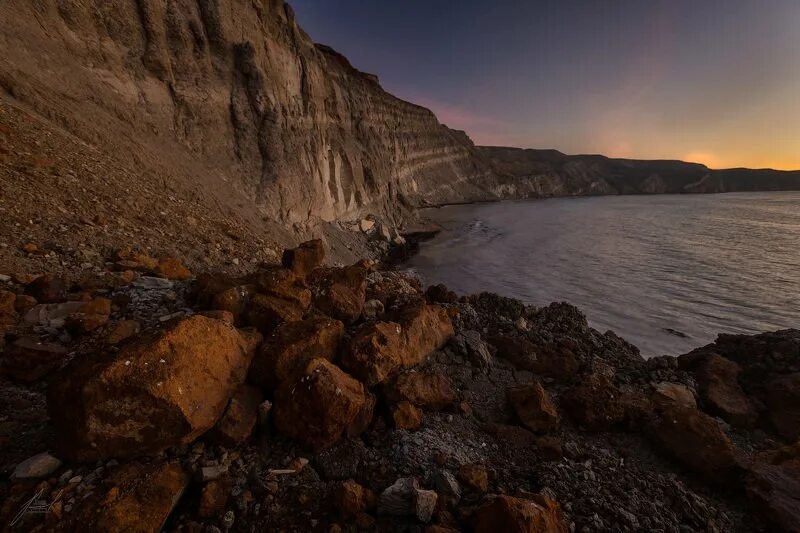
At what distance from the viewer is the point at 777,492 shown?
3.40 m

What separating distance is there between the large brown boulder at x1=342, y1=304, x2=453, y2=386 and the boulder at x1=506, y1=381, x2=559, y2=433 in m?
1.33

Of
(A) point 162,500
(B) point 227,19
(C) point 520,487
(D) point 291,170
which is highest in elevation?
(B) point 227,19

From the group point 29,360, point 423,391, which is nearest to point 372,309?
point 423,391

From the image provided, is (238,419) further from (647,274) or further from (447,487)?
(647,274)

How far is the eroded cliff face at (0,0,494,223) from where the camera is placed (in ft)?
30.0

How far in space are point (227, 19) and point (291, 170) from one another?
633cm

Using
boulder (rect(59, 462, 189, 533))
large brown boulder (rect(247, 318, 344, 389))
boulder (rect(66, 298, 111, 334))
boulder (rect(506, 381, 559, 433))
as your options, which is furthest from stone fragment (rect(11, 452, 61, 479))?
boulder (rect(506, 381, 559, 433))

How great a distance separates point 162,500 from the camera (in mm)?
2449

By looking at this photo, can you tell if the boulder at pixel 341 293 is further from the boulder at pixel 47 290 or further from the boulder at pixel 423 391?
the boulder at pixel 47 290

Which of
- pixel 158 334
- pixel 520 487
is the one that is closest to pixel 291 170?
pixel 158 334

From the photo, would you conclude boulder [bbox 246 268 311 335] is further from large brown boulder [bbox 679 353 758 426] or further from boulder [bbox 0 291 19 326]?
large brown boulder [bbox 679 353 758 426]

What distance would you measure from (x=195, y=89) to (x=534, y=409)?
1548 cm

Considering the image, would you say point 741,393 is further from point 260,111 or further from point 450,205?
point 450,205

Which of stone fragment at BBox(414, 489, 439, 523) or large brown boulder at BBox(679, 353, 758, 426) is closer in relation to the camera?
stone fragment at BBox(414, 489, 439, 523)
